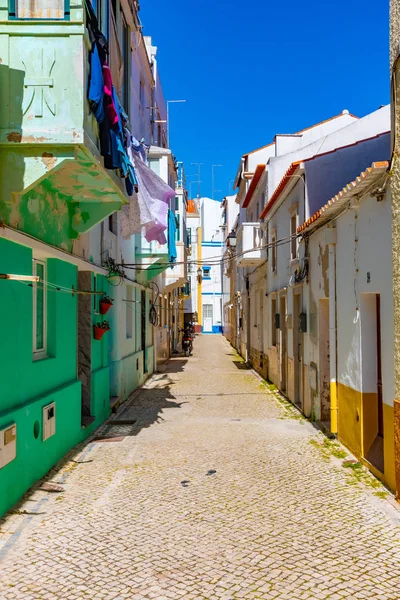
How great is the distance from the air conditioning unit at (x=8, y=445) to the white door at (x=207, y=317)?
54.0 meters

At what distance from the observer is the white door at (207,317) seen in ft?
197

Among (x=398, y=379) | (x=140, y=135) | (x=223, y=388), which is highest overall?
(x=140, y=135)

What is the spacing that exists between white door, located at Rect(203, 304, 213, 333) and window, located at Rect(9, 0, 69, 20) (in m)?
54.1

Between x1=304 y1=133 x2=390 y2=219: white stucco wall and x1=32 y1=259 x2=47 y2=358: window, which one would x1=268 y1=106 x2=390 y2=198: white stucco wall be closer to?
x1=304 y1=133 x2=390 y2=219: white stucco wall

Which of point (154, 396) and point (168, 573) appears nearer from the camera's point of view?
point (168, 573)

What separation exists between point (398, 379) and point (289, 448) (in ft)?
10.8

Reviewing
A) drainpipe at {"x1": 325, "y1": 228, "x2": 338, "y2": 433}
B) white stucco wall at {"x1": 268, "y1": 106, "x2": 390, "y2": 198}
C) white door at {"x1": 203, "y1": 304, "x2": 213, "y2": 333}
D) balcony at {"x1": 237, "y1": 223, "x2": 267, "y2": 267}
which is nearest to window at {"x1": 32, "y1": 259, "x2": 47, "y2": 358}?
drainpipe at {"x1": 325, "y1": 228, "x2": 338, "y2": 433}

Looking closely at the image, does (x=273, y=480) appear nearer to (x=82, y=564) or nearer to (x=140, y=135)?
(x=82, y=564)

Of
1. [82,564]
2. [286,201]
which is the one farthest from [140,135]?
[82,564]

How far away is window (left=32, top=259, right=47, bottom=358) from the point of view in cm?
759

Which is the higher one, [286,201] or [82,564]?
[286,201]

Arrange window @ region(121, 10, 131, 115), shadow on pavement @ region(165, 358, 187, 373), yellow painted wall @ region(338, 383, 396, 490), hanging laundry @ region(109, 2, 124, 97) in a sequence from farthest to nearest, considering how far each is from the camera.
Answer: shadow on pavement @ region(165, 358, 187, 373)
window @ region(121, 10, 131, 115)
hanging laundry @ region(109, 2, 124, 97)
yellow painted wall @ region(338, 383, 396, 490)

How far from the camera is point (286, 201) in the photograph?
14320mm

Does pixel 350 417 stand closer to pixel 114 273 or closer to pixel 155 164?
pixel 114 273
